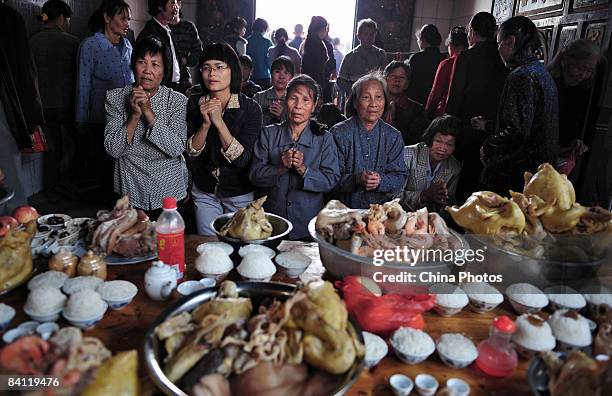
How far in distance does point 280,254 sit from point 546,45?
4.62 m

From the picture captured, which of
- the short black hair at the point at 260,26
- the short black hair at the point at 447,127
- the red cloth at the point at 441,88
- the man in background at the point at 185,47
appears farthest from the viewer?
the short black hair at the point at 260,26

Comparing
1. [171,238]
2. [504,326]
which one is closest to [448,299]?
[504,326]

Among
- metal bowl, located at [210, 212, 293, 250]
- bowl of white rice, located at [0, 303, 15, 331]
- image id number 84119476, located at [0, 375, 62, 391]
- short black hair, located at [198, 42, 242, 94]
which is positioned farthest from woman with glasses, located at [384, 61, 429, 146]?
image id number 84119476, located at [0, 375, 62, 391]

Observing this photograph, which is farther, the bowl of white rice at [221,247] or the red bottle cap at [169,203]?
the bowl of white rice at [221,247]

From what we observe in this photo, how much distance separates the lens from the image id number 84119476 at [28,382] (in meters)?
0.93

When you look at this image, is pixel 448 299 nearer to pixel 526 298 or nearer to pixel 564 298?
pixel 526 298

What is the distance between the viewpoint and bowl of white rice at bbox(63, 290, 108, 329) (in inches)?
50.7

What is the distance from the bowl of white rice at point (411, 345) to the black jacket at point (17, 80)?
318 cm

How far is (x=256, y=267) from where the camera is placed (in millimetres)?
1557

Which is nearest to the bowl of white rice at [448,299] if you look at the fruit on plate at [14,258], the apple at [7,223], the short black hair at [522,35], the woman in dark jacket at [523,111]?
the fruit on plate at [14,258]

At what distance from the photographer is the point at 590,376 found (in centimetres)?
106

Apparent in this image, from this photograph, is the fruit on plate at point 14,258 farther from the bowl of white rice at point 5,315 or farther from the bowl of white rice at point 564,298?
the bowl of white rice at point 564,298

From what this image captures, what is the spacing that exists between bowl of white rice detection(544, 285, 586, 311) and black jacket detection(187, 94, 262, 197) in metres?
1.68

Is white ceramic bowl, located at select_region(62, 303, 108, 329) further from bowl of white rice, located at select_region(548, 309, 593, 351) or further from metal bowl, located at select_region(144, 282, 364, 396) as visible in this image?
bowl of white rice, located at select_region(548, 309, 593, 351)
